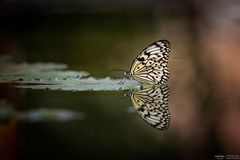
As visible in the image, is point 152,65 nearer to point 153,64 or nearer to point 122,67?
point 153,64

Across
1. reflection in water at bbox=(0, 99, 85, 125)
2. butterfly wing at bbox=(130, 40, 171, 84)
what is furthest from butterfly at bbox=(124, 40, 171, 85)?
reflection in water at bbox=(0, 99, 85, 125)

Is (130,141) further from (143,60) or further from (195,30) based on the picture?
(195,30)

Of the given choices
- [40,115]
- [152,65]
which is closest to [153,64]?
[152,65]

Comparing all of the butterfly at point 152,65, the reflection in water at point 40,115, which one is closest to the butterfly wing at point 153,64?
the butterfly at point 152,65

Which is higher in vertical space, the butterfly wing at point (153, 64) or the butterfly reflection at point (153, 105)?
the butterfly wing at point (153, 64)

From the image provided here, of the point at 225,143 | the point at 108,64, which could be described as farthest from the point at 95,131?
the point at 225,143

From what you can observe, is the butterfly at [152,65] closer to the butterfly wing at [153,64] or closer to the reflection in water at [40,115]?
the butterfly wing at [153,64]

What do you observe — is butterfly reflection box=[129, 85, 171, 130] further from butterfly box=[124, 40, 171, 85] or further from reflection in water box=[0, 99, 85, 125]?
reflection in water box=[0, 99, 85, 125]
